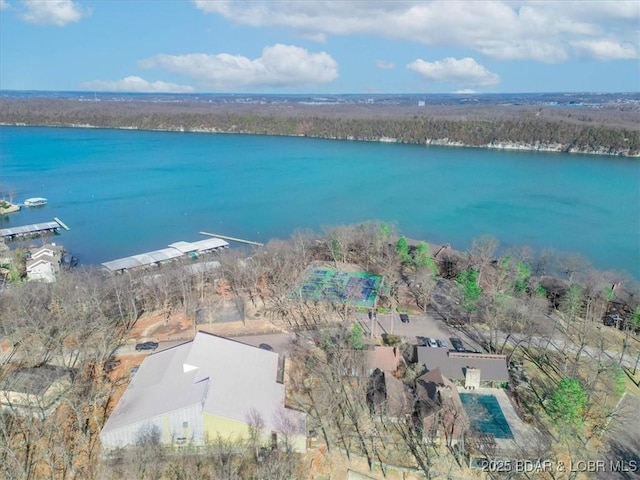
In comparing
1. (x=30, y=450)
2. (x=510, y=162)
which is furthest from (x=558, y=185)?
(x=30, y=450)

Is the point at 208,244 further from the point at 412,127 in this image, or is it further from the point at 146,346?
the point at 412,127

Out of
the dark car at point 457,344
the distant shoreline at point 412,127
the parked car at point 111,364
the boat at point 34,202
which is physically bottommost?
the dark car at point 457,344

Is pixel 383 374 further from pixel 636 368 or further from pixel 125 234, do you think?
pixel 125 234

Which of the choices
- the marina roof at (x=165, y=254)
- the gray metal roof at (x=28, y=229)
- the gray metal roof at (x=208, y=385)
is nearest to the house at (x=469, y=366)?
the gray metal roof at (x=208, y=385)

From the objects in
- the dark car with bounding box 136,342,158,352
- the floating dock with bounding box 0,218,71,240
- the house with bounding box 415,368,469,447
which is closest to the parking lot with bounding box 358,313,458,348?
the house with bounding box 415,368,469,447

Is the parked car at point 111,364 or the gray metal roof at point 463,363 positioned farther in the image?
the parked car at point 111,364

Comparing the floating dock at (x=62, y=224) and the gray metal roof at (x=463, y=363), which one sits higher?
the gray metal roof at (x=463, y=363)

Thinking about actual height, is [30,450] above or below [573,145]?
below

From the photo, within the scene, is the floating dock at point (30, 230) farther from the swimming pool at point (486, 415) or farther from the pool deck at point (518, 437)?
the pool deck at point (518, 437)
